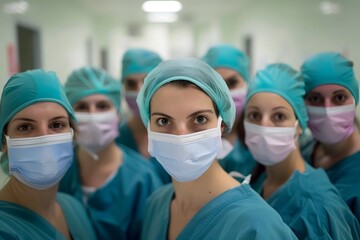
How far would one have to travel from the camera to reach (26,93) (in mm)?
1131

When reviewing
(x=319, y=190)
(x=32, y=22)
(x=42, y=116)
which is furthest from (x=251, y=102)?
(x=32, y=22)

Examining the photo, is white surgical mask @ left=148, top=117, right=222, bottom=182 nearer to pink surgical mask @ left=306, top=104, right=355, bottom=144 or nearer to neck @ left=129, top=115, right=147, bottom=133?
pink surgical mask @ left=306, top=104, right=355, bottom=144

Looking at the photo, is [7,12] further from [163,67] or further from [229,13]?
[229,13]

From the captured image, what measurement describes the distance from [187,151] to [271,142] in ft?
1.57

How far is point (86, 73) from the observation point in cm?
172

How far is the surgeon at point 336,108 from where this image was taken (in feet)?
4.78

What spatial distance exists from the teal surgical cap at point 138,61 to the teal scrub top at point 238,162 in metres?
0.76

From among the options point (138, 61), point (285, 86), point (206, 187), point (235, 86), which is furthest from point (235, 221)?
point (138, 61)

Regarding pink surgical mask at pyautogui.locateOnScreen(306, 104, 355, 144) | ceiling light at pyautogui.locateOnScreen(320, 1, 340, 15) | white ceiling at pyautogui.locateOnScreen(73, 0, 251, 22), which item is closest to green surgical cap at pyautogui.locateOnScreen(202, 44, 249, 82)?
pink surgical mask at pyautogui.locateOnScreen(306, 104, 355, 144)

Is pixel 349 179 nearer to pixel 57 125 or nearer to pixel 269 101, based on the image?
pixel 269 101

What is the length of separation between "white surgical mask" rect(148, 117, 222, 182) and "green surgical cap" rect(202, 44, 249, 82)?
2.98ft

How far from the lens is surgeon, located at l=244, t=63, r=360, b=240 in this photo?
3.85ft

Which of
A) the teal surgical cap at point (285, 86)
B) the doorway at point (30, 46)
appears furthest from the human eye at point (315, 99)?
the doorway at point (30, 46)

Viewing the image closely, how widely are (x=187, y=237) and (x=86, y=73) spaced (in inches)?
41.0
